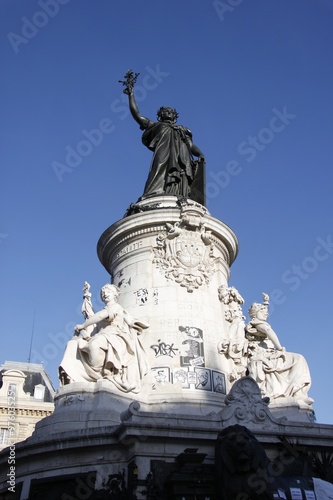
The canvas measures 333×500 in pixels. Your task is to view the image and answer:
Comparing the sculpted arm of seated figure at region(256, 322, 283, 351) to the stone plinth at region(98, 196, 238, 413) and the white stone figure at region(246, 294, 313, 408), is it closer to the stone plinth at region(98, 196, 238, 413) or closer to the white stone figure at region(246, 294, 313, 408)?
the white stone figure at region(246, 294, 313, 408)

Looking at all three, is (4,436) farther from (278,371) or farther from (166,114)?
(278,371)

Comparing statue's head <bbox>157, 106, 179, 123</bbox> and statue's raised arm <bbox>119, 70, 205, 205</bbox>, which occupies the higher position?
statue's head <bbox>157, 106, 179, 123</bbox>

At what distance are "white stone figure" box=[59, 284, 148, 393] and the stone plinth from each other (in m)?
0.43

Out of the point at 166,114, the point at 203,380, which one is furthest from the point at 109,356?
the point at 166,114

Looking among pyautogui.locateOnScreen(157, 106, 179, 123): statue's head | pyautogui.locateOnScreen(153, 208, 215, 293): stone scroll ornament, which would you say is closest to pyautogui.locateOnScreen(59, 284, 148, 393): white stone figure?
pyautogui.locateOnScreen(153, 208, 215, 293): stone scroll ornament

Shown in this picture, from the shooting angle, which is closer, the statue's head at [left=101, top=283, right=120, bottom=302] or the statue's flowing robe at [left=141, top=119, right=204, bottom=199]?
the statue's head at [left=101, top=283, right=120, bottom=302]

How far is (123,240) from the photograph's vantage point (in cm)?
1605

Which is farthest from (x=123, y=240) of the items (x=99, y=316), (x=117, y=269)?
(x=99, y=316)

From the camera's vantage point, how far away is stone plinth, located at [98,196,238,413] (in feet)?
42.5

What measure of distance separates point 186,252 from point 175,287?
1.12 meters

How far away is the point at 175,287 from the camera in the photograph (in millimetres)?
14547

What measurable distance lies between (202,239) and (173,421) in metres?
6.28

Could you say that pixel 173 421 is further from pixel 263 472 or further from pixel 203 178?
pixel 203 178

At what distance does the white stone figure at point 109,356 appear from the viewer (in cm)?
1242
